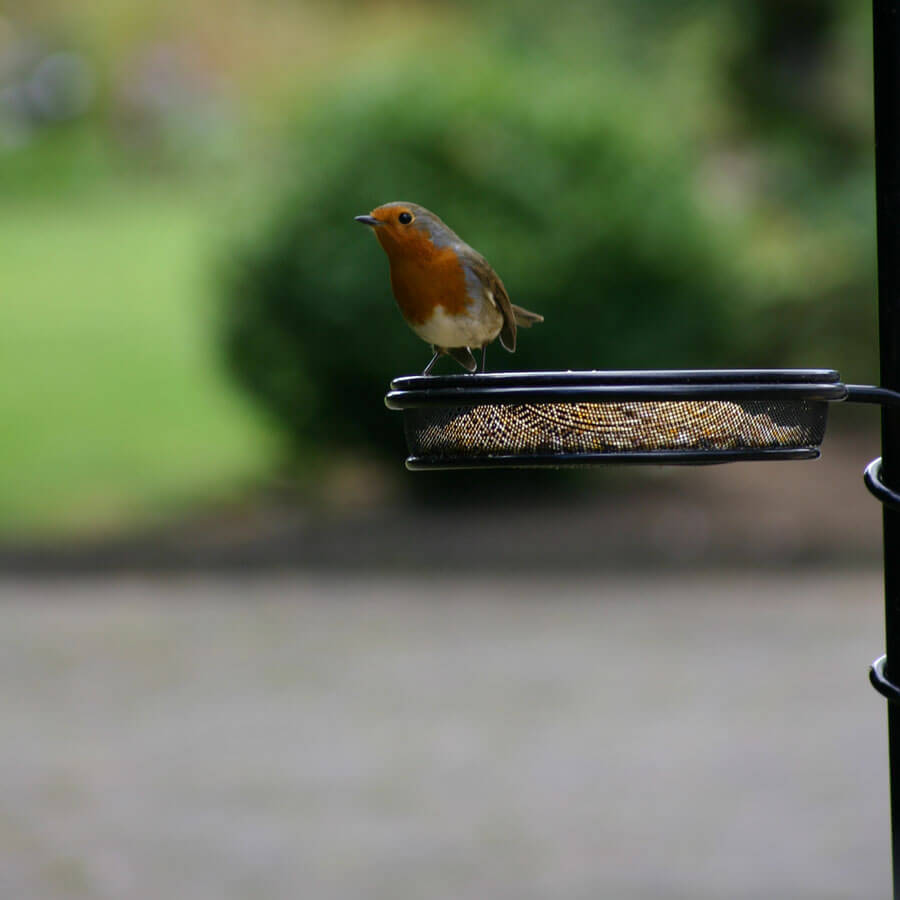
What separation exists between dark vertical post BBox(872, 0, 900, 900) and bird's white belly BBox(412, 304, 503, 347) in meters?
0.99

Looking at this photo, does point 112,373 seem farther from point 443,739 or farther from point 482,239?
point 443,739

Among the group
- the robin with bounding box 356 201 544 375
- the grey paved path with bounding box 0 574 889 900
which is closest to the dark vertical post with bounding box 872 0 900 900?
the robin with bounding box 356 201 544 375

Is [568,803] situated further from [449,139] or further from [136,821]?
[449,139]

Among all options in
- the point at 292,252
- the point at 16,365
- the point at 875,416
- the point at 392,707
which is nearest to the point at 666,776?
the point at 392,707

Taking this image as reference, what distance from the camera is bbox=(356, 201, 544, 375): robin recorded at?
7.64 ft

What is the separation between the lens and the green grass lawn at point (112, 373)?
1163cm

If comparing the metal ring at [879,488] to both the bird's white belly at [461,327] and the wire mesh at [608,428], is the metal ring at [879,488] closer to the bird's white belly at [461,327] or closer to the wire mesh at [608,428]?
the wire mesh at [608,428]

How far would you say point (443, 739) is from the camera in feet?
19.8

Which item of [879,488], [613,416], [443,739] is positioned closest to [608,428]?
[613,416]

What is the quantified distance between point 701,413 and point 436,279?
2.15ft

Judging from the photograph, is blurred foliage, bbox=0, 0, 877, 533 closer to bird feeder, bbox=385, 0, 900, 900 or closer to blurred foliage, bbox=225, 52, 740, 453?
blurred foliage, bbox=225, 52, 740, 453

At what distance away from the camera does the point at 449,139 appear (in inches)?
380

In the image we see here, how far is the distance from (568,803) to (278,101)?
17803 mm

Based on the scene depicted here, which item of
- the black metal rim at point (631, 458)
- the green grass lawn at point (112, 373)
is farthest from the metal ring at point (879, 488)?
the green grass lawn at point (112, 373)
